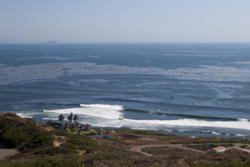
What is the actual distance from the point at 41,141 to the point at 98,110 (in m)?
31.9

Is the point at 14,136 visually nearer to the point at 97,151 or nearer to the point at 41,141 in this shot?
the point at 41,141

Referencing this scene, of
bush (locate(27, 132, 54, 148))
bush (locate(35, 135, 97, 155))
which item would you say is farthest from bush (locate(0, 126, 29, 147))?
bush (locate(35, 135, 97, 155))

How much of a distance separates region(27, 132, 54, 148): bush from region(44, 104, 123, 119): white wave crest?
27520 mm

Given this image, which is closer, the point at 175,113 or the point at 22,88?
the point at 175,113

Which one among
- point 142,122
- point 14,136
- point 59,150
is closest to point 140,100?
point 142,122

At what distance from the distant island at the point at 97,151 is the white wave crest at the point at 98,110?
15586 mm

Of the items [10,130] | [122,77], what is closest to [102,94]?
[122,77]

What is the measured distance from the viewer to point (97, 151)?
2517 centimetres

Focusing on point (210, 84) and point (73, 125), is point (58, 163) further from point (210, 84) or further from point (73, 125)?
point (210, 84)

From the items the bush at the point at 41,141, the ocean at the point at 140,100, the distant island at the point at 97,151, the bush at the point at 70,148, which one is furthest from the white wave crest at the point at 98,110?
the bush at the point at 70,148

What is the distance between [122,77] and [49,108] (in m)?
40.4

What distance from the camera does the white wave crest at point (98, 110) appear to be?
56812mm

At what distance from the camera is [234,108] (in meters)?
59.3

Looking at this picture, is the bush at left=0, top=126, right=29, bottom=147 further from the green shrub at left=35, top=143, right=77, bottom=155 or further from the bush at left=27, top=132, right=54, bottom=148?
the green shrub at left=35, top=143, right=77, bottom=155
